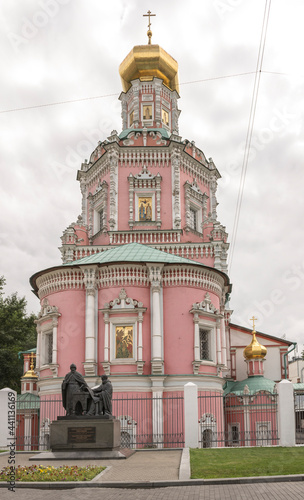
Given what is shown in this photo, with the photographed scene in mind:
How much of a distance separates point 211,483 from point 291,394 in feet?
24.2

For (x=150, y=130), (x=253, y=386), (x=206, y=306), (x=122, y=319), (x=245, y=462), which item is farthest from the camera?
(x=150, y=130)

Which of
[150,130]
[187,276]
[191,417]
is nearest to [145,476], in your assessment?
[191,417]

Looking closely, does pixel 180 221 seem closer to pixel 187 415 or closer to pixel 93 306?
pixel 93 306

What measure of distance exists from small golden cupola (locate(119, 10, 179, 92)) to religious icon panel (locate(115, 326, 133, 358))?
1757 centimetres

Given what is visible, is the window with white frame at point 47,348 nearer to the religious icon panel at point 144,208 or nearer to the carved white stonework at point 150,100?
the religious icon panel at point 144,208

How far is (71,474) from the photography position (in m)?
10.2

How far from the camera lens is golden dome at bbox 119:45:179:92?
107ft

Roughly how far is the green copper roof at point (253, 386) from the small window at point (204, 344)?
15.3ft

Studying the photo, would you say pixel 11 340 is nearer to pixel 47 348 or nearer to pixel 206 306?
pixel 47 348

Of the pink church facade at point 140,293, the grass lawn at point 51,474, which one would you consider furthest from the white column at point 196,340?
the grass lawn at point 51,474

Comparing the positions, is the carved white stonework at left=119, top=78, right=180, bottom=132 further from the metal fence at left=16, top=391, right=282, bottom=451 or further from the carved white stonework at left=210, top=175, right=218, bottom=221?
the metal fence at left=16, top=391, right=282, bottom=451

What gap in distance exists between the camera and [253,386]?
26328 mm

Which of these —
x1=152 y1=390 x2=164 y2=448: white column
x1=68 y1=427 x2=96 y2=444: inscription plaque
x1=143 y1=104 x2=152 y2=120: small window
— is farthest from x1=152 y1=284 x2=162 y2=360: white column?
x1=143 y1=104 x2=152 y2=120: small window

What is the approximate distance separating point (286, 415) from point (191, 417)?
2.81 m
